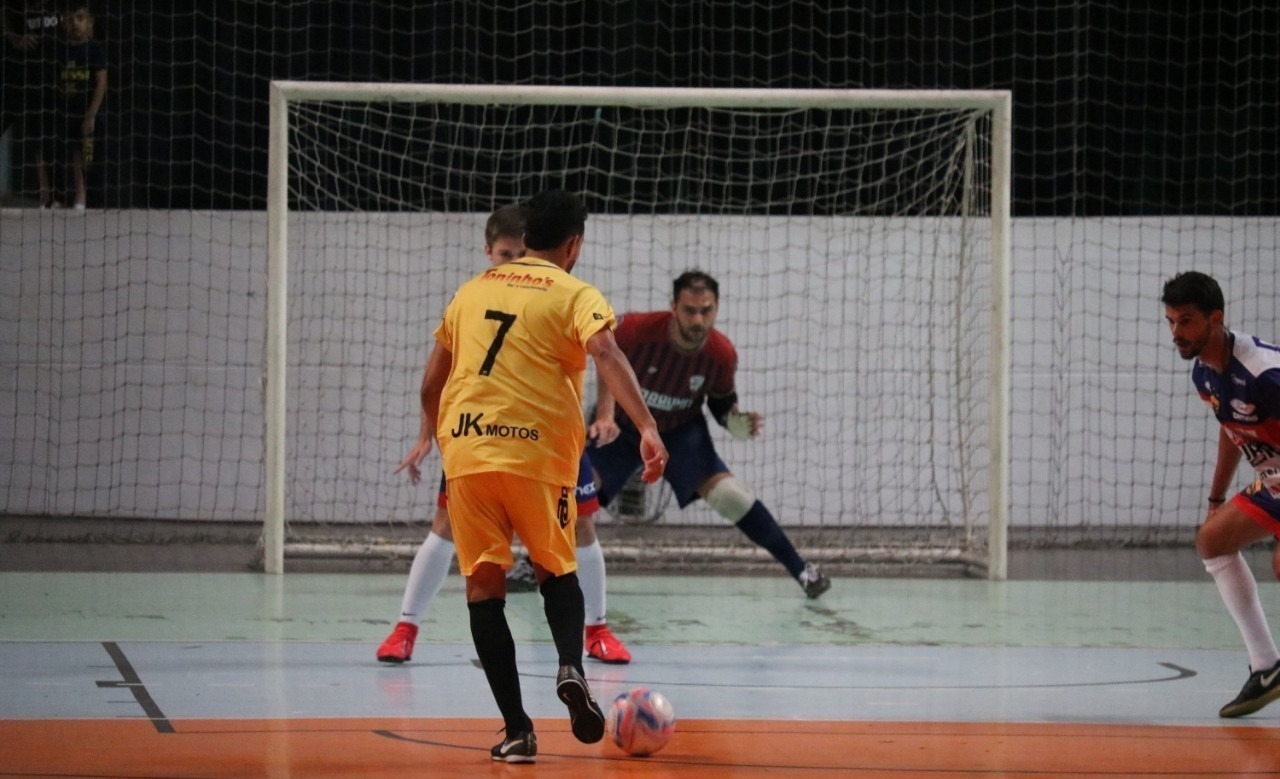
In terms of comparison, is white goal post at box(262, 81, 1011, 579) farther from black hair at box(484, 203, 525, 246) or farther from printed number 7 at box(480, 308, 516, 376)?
printed number 7 at box(480, 308, 516, 376)

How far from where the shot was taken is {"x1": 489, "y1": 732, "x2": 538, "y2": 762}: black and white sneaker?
4266 millimetres

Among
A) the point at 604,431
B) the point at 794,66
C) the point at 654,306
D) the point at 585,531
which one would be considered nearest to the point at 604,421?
the point at 604,431

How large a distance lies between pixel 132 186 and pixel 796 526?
5.59m

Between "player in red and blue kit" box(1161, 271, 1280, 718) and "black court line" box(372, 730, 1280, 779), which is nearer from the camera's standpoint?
"black court line" box(372, 730, 1280, 779)

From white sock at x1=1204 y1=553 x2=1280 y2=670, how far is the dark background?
22.4 feet

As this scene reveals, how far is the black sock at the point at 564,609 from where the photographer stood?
14.3 ft

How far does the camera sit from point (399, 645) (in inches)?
239

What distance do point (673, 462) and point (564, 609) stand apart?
3.63 metres

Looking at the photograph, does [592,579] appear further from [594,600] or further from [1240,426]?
[1240,426]

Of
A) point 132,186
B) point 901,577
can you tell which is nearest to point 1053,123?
point 901,577

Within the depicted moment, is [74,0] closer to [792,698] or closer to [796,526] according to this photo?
[796,526]

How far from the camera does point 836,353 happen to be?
38.2ft

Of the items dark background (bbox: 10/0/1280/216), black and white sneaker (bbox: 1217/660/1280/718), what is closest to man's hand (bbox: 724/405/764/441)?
black and white sneaker (bbox: 1217/660/1280/718)

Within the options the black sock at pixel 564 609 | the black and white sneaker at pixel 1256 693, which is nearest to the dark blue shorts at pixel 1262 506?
the black and white sneaker at pixel 1256 693
